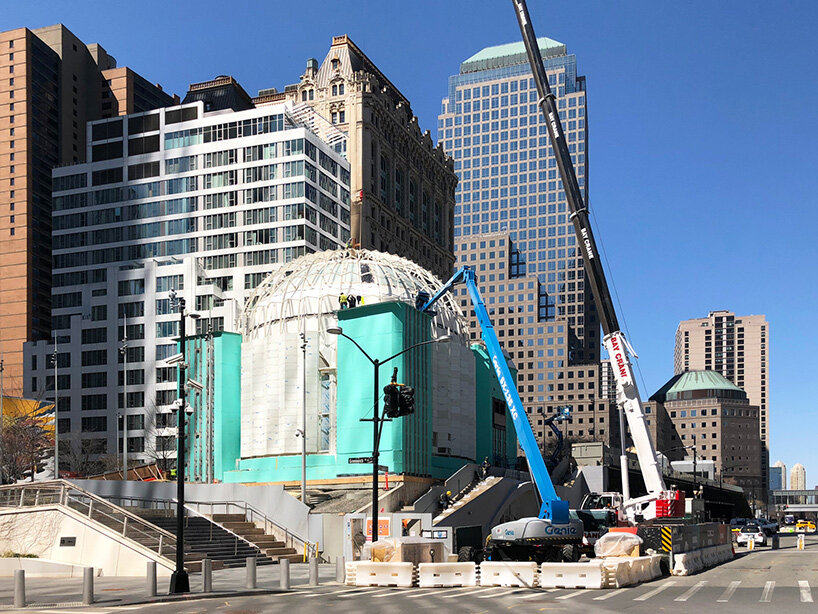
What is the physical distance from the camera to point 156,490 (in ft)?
181

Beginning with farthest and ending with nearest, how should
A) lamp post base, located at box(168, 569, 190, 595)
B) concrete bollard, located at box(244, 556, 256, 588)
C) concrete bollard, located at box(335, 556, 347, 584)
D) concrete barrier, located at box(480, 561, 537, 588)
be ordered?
1. concrete bollard, located at box(335, 556, 347, 584)
2. concrete bollard, located at box(244, 556, 256, 588)
3. concrete barrier, located at box(480, 561, 537, 588)
4. lamp post base, located at box(168, 569, 190, 595)

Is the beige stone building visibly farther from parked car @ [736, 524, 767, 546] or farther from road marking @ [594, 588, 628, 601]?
road marking @ [594, 588, 628, 601]

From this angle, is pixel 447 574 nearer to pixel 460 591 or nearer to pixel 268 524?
pixel 460 591

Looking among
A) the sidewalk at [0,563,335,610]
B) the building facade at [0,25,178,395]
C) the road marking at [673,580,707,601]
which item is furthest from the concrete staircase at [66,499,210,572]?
the building facade at [0,25,178,395]

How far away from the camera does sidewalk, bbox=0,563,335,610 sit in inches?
1063

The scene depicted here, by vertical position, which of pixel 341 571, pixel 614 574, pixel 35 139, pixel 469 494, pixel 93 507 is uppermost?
pixel 35 139

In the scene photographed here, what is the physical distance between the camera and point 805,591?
91.5 feet

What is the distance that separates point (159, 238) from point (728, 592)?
3900 inches

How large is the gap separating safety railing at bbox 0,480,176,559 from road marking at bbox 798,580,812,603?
24.3 m

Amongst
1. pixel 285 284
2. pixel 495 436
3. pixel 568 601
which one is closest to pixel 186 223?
pixel 285 284

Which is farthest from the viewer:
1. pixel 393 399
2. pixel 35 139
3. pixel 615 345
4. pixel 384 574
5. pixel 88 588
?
pixel 35 139

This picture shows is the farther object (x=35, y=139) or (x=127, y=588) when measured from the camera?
(x=35, y=139)

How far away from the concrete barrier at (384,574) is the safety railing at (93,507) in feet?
34.8

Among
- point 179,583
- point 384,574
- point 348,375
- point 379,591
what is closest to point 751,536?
point 348,375
